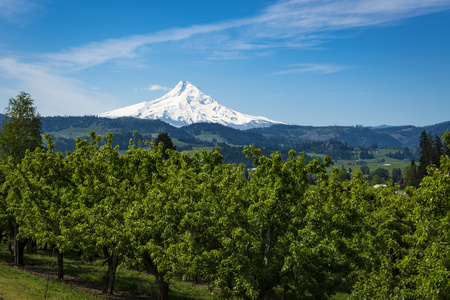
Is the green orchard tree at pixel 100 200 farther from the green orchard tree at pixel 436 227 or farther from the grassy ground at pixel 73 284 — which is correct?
the green orchard tree at pixel 436 227

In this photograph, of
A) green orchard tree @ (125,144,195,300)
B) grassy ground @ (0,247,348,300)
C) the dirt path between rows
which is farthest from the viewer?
the dirt path between rows

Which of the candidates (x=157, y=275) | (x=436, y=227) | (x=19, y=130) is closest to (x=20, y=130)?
(x=19, y=130)

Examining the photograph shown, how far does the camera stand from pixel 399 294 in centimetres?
2173

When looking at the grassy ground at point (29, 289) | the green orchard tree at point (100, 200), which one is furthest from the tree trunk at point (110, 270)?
the grassy ground at point (29, 289)

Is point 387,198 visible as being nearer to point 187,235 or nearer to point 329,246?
point 329,246

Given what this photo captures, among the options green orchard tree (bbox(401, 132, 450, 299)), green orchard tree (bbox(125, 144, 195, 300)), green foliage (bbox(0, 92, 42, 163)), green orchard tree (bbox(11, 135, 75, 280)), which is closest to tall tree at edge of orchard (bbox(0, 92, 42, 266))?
green foliage (bbox(0, 92, 42, 163))

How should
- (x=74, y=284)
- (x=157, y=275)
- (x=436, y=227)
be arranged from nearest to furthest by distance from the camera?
(x=436, y=227) → (x=157, y=275) → (x=74, y=284)

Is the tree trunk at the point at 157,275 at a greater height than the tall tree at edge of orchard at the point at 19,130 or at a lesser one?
lesser

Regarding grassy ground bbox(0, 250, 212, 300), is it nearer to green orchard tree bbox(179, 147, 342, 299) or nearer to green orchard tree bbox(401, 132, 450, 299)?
green orchard tree bbox(179, 147, 342, 299)

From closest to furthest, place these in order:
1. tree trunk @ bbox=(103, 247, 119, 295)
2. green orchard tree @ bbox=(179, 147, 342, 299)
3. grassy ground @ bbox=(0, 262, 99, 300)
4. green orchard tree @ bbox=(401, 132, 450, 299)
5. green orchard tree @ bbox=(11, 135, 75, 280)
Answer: green orchard tree @ bbox=(401, 132, 450, 299) → green orchard tree @ bbox=(179, 147, 342, 299) → grassy ground @ bbox=(0, 262, 99, 300) → green orchard tree @ bbox=(11, 135, 75, 280) → tree trunk @ bbox=(103, 247, 119, 295)

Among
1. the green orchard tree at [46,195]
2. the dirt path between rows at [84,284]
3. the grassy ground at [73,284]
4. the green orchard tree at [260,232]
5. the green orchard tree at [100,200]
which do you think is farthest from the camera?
the dirt path between rows at [84,284]

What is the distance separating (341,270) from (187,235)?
364 inches

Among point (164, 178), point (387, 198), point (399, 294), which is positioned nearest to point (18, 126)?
point (164, 178)

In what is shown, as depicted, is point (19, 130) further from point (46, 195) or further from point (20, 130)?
point (46, 195)
